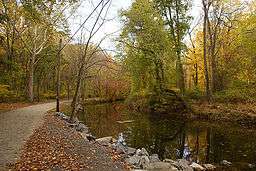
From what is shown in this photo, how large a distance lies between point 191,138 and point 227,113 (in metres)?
Result: 7.64

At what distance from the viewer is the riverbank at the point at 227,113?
2595cm

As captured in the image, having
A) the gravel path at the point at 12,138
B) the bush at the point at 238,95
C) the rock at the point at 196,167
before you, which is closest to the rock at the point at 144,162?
the rock at the point at 196,167

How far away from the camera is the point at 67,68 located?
62.7 meters

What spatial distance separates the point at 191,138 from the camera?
860 inches

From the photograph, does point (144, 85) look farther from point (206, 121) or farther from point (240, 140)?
point (240, 140)

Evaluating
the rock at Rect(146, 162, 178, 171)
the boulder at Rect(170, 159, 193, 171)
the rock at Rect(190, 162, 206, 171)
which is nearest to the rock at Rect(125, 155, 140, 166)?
the rock at Rect(146, 162, 178, 171)

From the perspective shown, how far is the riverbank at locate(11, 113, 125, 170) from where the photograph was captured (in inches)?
409

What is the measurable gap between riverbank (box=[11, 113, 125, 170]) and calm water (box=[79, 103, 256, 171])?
498cm

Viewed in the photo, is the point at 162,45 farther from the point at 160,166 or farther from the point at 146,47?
the point at 160,166

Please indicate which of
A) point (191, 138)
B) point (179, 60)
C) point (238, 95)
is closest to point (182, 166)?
point (191, 138)

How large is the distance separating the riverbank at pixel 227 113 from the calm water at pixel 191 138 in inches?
50.4

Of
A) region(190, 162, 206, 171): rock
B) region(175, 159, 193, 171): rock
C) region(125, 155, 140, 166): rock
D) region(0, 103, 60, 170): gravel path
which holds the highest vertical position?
region(0, 103, 60, 170): gravel path

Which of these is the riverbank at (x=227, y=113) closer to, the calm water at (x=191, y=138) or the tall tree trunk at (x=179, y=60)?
the calm water at (x=191, y=138)

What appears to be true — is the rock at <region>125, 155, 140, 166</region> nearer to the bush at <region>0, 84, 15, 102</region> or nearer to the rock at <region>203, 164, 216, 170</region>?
the rock at <region>203, 164, 216, 170</region>
